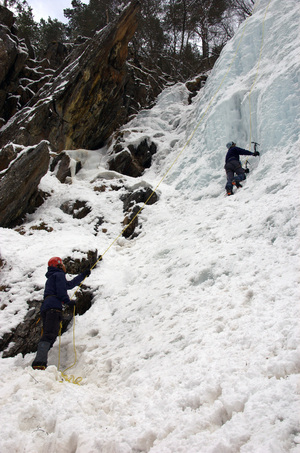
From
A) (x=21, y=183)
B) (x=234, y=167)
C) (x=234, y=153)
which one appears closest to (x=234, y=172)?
(x=234, y=167)

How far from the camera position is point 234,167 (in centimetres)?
668

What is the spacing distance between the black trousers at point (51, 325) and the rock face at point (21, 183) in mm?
4665

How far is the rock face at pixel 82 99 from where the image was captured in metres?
12.4

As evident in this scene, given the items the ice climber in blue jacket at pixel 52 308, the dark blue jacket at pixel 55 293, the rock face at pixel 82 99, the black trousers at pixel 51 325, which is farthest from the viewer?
the rock face at pixel 82 99

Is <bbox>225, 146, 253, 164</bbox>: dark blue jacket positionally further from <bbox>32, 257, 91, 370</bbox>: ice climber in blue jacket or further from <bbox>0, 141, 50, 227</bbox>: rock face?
<bbox>0, 141, 50, 227</bbox>: rock face

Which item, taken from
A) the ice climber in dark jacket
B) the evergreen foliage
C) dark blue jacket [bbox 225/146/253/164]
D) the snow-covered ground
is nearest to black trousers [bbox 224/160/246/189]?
the ice climber in dark jacket

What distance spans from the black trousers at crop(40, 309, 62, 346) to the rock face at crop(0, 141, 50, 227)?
4665 mm

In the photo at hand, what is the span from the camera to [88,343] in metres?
4.09

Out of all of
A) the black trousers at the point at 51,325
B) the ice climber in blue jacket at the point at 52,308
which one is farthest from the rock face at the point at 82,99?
the black trousers at the point at 51,325

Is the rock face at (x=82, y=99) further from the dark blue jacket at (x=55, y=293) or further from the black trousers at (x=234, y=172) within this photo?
the dark blue jacket at (x=55, y=293)

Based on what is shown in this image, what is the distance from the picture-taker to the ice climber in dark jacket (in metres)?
6.48

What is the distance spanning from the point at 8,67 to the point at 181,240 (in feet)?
52.0

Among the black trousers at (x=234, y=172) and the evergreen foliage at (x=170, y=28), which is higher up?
the evergreen foliage at (x=170, y=28)

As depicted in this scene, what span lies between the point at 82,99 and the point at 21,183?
6596mm
